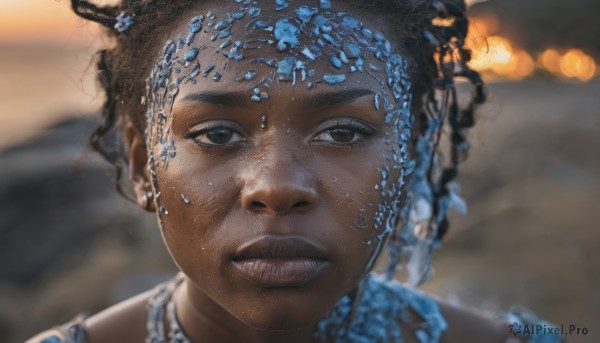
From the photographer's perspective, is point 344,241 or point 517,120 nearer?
point 344,241

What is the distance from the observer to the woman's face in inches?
57.2

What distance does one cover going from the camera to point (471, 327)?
225 centimetres

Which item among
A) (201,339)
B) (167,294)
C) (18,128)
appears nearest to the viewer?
(201,339)

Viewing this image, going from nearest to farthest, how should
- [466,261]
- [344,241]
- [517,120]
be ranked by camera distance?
[344,241], [466,261], [517,120]

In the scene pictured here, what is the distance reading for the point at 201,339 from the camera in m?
1.97

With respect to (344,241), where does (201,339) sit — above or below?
below

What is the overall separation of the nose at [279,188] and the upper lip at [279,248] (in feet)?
0.22

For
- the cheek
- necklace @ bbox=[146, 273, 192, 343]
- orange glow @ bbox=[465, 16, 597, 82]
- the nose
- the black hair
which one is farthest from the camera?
orange glow @ bbox=[465, 16, 597, 82]

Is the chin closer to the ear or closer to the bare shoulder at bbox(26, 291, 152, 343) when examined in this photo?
the ear

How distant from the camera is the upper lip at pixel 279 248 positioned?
142 cm

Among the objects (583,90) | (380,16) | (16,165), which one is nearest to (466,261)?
(380,16)

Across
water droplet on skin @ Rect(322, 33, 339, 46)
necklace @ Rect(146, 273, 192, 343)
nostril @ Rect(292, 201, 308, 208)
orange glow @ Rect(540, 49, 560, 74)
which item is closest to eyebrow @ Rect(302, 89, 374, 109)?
water droplet on skin @ Rect(322, 33, 339, 46)

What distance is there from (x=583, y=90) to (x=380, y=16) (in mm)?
7822

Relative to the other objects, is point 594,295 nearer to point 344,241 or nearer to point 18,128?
point 344,241
